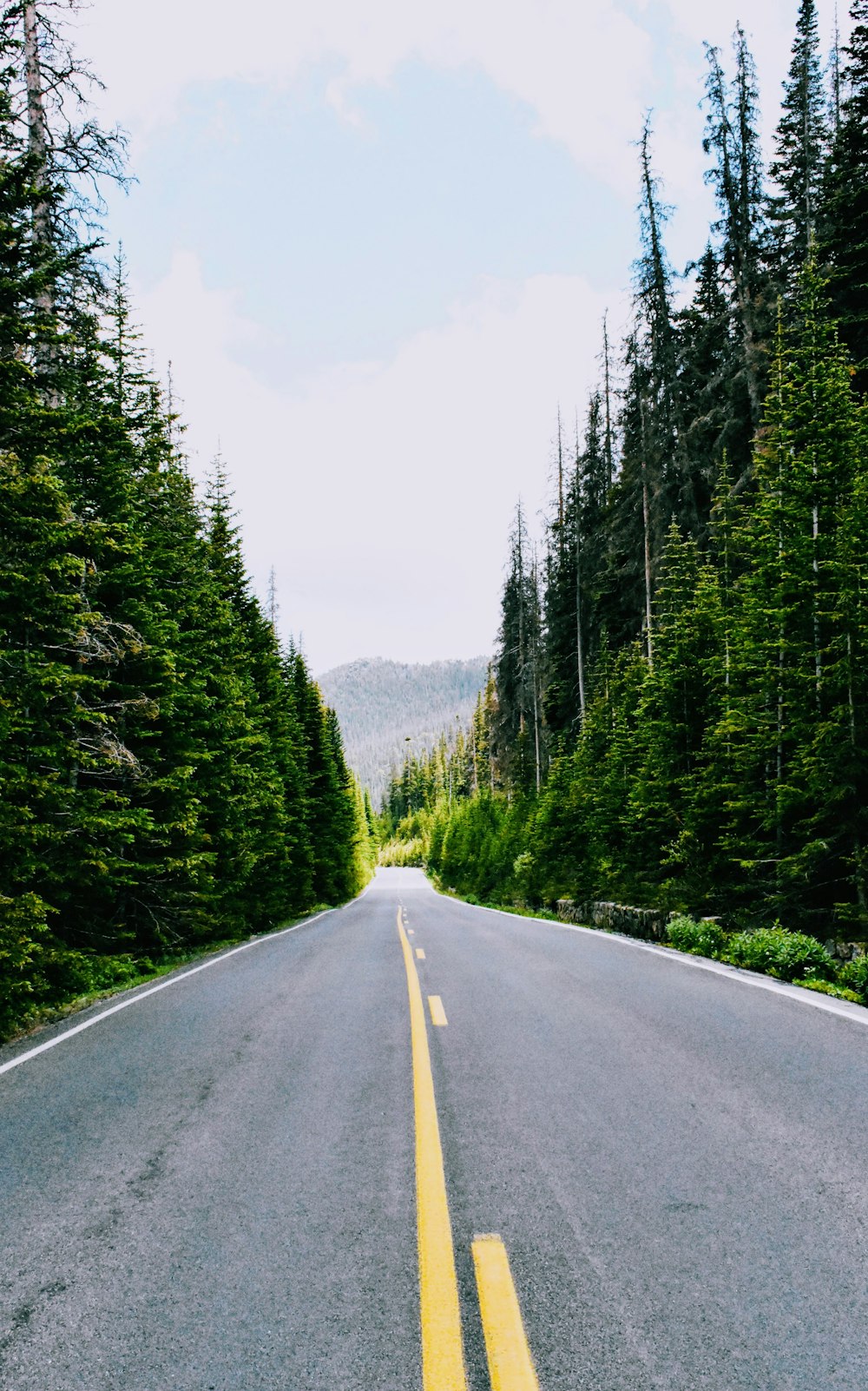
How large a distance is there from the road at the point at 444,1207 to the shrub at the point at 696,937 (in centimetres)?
557

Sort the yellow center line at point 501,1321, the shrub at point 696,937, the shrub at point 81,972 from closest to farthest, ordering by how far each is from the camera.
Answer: the yellow center line at point 501,1321 → the shrub at point 81,972 → the shrub at point 696,937

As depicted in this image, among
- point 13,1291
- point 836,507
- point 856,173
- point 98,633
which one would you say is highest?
point 856,173

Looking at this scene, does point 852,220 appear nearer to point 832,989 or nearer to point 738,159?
point 738,159

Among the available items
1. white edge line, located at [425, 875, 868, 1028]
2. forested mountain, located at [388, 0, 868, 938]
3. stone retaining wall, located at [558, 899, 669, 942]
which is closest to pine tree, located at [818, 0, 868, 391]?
forested mountain, located at [388, 0, 868, 938]

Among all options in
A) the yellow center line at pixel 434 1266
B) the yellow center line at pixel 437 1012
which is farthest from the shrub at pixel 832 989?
the yellow center line at pixel 434 1266

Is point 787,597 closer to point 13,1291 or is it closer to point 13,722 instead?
point 13,722

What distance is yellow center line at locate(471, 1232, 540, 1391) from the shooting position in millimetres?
2557

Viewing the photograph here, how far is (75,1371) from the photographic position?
8.79 ft

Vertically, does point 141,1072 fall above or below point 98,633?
below

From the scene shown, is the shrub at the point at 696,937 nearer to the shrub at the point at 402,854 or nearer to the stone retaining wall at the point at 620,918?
the stone retaining wall at the point at 620,918

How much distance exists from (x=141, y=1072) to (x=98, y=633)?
852cm

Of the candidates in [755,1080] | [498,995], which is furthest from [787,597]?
[755,1080]

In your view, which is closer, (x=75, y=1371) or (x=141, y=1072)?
(x=75, y=1371)

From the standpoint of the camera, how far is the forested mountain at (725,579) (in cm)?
1332
